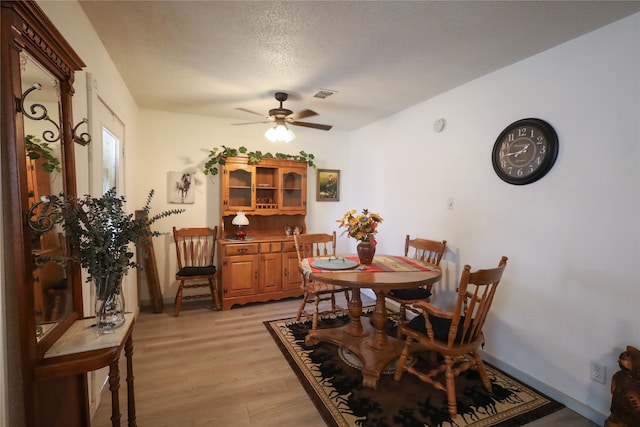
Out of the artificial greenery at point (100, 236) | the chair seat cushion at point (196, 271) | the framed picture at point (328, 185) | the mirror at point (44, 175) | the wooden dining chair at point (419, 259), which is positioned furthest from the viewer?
the framed picture at point (328, 185)

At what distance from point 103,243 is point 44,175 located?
0.35 metres

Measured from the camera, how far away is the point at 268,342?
2793mm

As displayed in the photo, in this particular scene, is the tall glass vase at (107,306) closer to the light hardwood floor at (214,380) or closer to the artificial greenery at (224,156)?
the light hardwood floor at (214,380)

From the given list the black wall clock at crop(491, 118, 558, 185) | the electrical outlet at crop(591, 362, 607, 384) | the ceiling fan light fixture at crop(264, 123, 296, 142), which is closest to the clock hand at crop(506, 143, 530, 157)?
the black wall clock at crop(491, 118, 558, 185)

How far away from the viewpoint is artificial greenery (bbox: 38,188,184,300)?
4.16ft

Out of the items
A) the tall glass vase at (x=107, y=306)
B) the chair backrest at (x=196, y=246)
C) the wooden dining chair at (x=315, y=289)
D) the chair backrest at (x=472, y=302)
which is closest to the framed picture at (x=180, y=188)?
the chair backrest at (x=196, y=246)

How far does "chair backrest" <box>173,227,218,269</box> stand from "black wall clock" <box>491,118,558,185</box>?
10.9 feet

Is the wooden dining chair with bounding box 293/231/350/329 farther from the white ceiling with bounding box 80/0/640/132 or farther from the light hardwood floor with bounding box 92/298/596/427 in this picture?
the white ceiling with bounding box 80/0/640/132

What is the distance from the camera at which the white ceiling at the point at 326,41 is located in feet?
5.54

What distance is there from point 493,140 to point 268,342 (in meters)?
2.73

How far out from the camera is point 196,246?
3.83 meters

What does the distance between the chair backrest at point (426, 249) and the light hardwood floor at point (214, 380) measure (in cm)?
139

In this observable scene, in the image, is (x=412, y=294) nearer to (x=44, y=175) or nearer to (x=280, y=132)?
(x=280, y=132)

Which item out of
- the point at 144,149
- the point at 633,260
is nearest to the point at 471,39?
the point at 633,260
